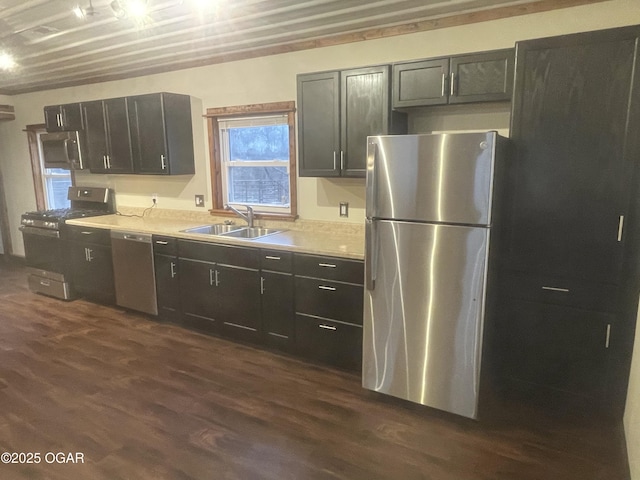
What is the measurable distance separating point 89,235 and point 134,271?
2.52 ft

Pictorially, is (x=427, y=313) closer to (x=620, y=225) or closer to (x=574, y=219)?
(x=574, y=219)

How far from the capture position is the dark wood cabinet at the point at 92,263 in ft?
14.3

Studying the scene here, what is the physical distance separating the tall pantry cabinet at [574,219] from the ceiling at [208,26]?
2.13 ft

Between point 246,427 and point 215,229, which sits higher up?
point 215,229

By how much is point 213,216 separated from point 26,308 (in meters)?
2.24

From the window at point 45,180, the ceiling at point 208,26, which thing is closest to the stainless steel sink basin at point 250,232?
the ceiling at point 208,26

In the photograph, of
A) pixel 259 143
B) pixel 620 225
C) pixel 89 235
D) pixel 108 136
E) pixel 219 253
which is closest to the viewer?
pixel 620 225

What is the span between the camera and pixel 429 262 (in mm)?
2461

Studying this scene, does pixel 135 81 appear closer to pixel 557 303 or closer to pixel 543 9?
pixel 543 9

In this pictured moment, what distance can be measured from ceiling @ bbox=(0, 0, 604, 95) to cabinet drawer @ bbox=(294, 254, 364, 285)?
5.52 feet

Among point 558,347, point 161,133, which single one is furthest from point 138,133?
point 558,347

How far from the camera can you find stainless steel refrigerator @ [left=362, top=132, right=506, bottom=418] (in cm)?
230

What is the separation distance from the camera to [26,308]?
179 inches

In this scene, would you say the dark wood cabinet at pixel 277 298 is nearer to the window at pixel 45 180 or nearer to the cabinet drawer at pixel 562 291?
the cabinet drawer at pixel 562 291
